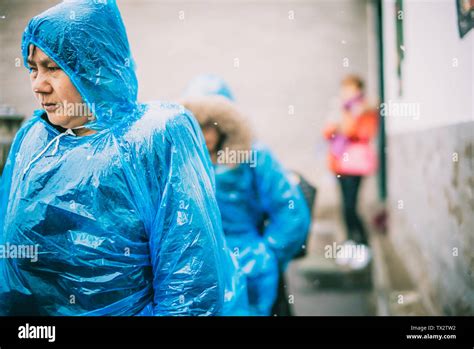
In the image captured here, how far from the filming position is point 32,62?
1.84m

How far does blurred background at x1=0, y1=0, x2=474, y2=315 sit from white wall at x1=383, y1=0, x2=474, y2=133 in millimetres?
11

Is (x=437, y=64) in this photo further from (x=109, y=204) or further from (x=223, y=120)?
(x=109, y=204)

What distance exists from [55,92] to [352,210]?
3732 mm

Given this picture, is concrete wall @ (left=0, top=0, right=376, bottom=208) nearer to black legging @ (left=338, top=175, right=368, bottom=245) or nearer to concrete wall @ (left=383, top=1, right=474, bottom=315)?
black legging @ (left=338, top=175, right=368, bottom=245)

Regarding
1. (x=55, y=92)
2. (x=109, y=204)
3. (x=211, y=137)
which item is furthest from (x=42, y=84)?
(x=211, y=137)

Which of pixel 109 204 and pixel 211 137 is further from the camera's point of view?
pixel 211 137

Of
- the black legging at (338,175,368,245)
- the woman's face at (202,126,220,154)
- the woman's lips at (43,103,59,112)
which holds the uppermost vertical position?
the woman's lips at (43,103,59,112)

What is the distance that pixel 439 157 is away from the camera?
3.30 m

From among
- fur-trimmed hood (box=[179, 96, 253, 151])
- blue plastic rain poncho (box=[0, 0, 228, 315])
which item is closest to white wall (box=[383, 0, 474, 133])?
fur-trimmed hood (box=[179, 96, 253, 151])

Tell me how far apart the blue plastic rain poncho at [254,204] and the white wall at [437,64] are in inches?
36.6

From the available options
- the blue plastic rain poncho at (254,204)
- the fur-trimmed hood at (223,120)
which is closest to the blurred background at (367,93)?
the fur-trimmed hood at (223,120)

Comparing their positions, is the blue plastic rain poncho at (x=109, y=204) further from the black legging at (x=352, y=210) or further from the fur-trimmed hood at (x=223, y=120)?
the black legging at (x=352, y=210)

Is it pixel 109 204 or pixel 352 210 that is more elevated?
pixel 109 204

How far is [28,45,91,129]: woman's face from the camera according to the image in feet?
5.98
